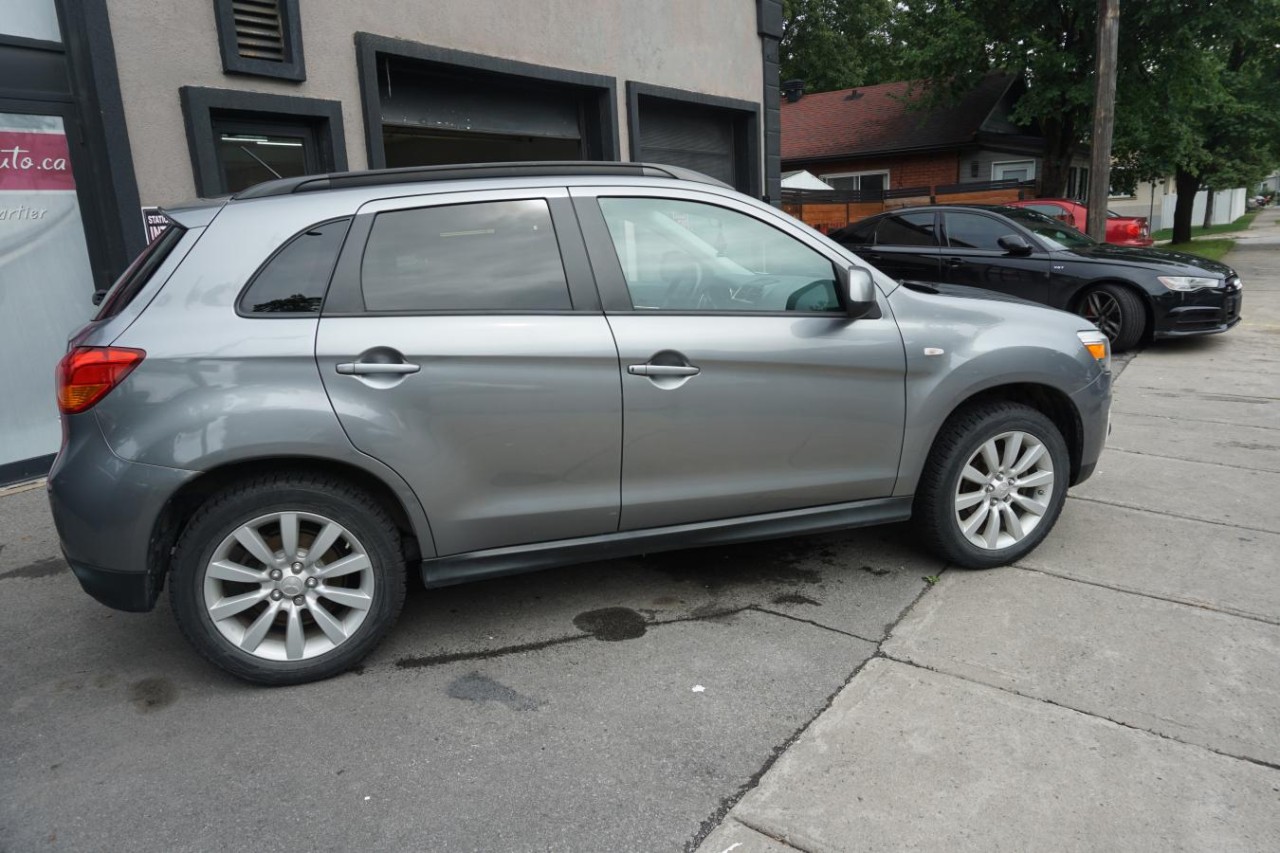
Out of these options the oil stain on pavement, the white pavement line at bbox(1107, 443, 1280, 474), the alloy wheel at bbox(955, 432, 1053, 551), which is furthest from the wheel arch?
the white pavement line at bbox(1107, 443, 1280, 474)

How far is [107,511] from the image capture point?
294 cm

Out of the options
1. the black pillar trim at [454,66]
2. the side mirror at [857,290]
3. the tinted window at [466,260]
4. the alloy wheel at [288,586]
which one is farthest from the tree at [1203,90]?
the alloy wheel at [288,586]

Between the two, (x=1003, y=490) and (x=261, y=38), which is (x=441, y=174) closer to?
(x=1003, y=490)

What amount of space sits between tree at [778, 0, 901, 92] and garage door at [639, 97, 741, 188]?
111 ft

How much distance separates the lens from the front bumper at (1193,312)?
9.20m

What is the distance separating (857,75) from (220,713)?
44.6 m

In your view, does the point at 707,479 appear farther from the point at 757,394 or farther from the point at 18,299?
the point at 18,299

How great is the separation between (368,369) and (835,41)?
144 ft

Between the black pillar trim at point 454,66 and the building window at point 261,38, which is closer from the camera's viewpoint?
the building window at point 261,38

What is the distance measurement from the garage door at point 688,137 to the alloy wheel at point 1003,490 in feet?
21.8

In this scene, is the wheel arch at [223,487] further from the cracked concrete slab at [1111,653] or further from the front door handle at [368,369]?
the cracked concrete slab at [1111,653]

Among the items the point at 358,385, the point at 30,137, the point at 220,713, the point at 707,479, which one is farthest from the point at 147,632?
the point at 30,137

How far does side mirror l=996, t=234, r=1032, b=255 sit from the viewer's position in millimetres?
9617

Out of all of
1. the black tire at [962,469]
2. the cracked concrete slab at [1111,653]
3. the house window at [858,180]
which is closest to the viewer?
the cracked concrete slab at [1111,653]
